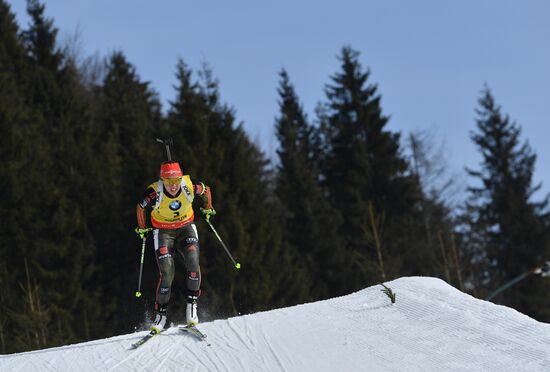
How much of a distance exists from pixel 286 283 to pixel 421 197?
475 inches

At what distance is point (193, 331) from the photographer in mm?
8039

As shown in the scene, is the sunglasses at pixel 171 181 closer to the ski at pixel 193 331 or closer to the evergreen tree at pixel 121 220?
the ski at pixel 193 331

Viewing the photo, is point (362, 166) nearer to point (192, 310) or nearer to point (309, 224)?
point (309, 224)

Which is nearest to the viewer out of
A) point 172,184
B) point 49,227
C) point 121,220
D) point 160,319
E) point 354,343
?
point 354,343

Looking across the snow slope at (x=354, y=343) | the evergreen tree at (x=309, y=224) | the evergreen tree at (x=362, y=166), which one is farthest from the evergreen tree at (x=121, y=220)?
the snow slope at (x=354, y=343)

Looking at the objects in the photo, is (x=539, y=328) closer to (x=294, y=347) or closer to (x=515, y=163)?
(x=294, y=347)

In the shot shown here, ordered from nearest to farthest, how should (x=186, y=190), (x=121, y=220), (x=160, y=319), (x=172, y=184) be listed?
(x=160, y=319) < (x=172, y=184) < (x=186, y=190) < (x=121, y=220)

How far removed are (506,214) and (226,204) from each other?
16089 millimetres

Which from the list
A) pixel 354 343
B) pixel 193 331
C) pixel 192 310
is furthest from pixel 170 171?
pixel 354 343

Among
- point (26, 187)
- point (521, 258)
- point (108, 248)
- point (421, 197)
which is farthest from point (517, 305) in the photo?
point (26, 187)

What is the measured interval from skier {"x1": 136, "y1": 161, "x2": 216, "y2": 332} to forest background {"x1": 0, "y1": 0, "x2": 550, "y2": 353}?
7.37m

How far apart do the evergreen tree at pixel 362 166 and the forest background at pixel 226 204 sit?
9cm

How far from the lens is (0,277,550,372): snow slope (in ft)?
19.9

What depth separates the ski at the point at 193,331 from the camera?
783cm
